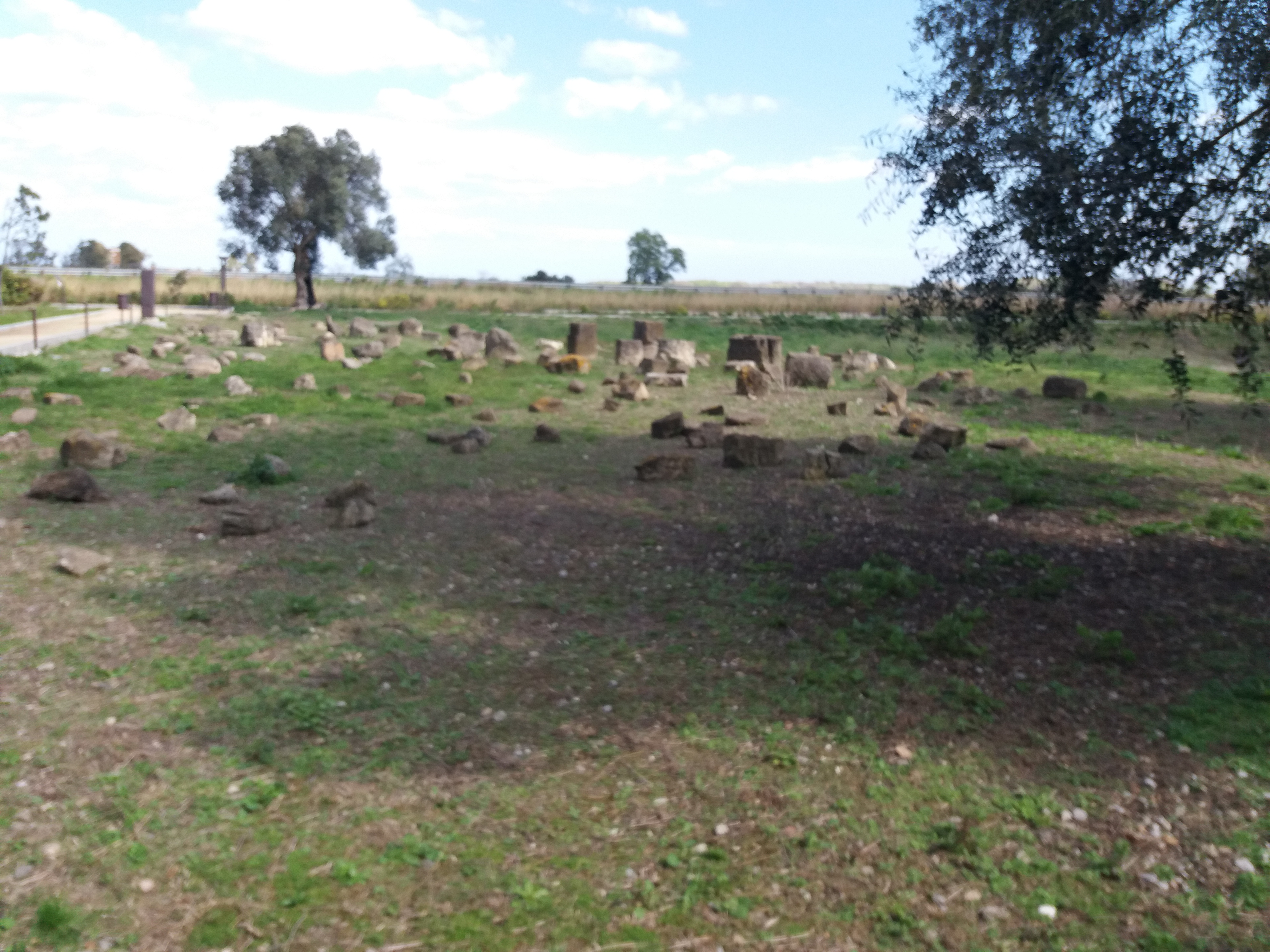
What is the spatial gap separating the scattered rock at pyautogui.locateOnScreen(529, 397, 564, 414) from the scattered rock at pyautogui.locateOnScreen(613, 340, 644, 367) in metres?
5.89

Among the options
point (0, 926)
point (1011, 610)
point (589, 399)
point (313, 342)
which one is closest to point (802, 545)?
point (1011, 610)

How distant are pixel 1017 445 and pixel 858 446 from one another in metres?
2.03

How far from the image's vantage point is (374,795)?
493 centimetres

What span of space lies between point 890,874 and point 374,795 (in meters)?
2.37

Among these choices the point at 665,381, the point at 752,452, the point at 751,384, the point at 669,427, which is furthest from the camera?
the point at 665,381

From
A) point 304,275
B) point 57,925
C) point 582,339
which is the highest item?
point 304,275

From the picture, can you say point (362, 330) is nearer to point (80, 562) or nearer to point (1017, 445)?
point (1017, 445)

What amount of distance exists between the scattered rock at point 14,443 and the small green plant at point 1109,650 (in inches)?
445

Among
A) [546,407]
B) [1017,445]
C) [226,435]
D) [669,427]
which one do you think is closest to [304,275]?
[546,407]

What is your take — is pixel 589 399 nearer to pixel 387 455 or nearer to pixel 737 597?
pixel 387 455

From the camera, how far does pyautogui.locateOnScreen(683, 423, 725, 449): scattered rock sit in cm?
1373

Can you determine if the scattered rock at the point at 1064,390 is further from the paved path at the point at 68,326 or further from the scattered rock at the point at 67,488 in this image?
the paved path at the point at 68,326

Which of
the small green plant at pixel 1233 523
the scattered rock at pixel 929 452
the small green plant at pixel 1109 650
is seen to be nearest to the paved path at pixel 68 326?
the scattered rock at pixel 929 452

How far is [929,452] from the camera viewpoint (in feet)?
41.5
